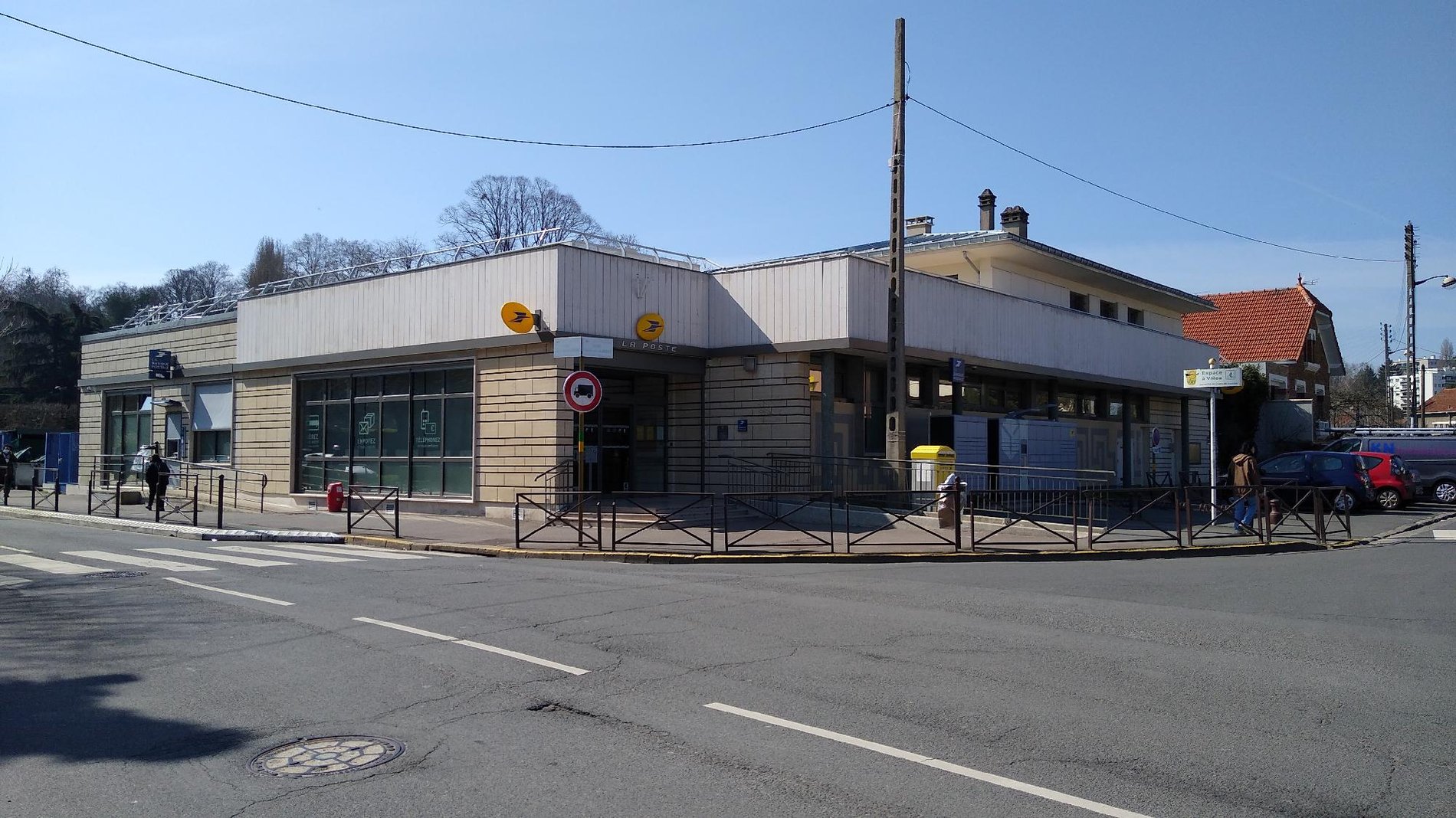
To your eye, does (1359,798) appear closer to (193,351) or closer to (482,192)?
(193,351)

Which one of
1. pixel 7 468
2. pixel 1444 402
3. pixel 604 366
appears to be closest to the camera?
pixel 604 366

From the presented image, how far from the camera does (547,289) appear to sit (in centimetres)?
2117

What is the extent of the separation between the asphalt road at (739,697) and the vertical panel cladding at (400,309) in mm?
10274

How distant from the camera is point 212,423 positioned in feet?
98.9

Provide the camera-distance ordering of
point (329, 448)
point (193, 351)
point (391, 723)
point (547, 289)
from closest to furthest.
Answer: point (391, 723) → point (547, 289) → point (329, 448) → point (193, 351)

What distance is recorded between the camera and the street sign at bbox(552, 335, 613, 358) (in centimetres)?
1656

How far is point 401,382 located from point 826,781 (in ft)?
70.4

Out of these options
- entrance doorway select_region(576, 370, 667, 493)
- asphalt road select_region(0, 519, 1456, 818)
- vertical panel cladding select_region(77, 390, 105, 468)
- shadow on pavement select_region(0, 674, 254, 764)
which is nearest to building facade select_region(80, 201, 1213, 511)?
entrance doorway select_region(576, 370, 667, 493)

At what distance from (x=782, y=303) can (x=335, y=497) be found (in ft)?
36.6

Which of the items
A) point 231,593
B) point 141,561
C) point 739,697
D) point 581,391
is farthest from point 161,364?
point 739,697

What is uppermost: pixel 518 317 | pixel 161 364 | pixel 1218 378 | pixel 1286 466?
pixel 518 317

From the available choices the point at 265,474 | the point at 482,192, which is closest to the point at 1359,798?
the point at 265,474

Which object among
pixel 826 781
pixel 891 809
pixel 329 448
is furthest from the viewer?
pixel 329 448

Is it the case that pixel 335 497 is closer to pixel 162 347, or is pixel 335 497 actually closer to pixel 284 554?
pixel 284 554
